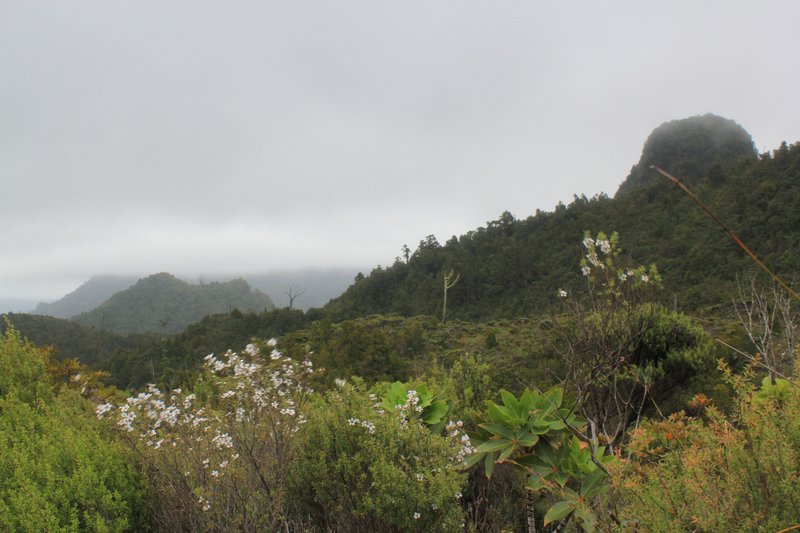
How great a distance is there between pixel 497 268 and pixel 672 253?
670 inches

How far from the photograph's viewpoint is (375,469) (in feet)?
10.6

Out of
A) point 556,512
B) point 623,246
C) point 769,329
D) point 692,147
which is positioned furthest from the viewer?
point 692,147

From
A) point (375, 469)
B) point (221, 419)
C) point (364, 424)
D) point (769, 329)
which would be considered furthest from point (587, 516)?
point (221, 419)

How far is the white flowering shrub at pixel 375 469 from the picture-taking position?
3121 mm

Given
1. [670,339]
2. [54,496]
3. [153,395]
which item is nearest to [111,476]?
[54,496]

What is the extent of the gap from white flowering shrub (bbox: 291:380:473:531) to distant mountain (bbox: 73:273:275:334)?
11442 centimetres

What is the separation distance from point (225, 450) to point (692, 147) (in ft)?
307

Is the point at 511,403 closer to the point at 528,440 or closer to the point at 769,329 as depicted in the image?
the point at 528,440

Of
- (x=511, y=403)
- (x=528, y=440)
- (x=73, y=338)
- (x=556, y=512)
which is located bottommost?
(x=73, y=338)

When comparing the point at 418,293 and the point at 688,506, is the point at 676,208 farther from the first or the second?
the point at 688,506

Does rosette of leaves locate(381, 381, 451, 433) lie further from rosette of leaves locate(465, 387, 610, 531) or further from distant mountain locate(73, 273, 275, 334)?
distant mountain locate(73, 273, 275, 334)

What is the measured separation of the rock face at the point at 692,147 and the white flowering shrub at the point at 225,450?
79.9 m

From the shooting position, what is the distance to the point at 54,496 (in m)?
3.24

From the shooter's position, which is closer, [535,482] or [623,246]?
[535,482]
